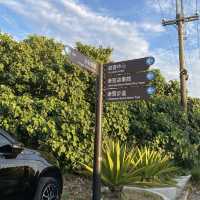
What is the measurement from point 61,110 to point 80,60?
277 cm

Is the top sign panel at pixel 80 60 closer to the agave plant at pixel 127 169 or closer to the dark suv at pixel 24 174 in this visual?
the dark suv at pixel 24 174

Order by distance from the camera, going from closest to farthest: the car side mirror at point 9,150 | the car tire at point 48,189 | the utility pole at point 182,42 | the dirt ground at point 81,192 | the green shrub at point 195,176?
the car side mirror at point 9,150 → the car tire at point 48,189 → the dirt ground at point 81,192 → the green shrub at point 195,176 → the utility pole at point 182,42

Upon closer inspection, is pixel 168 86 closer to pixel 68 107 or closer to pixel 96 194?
pixel 68 107

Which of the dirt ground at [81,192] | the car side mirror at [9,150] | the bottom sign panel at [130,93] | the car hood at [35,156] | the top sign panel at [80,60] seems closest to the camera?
the car side mirror at [9,150]

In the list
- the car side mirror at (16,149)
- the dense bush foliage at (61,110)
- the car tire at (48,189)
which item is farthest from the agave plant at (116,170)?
the car side mirror at (16,149)

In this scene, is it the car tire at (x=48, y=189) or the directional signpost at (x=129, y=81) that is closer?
the car tire at (x=48, y=189)

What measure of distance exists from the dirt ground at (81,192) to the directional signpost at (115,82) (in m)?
1.31

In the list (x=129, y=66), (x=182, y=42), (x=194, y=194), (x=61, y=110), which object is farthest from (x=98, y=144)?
(x=182, y=42)

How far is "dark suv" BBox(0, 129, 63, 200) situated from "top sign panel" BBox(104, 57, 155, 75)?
192cm

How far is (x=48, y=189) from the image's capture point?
6.69 meters

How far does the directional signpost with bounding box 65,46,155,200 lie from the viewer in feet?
23.4

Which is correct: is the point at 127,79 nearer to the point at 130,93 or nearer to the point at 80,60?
the point at 130,93

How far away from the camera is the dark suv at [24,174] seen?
5746 mm

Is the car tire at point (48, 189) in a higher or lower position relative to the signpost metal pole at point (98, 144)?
lower
